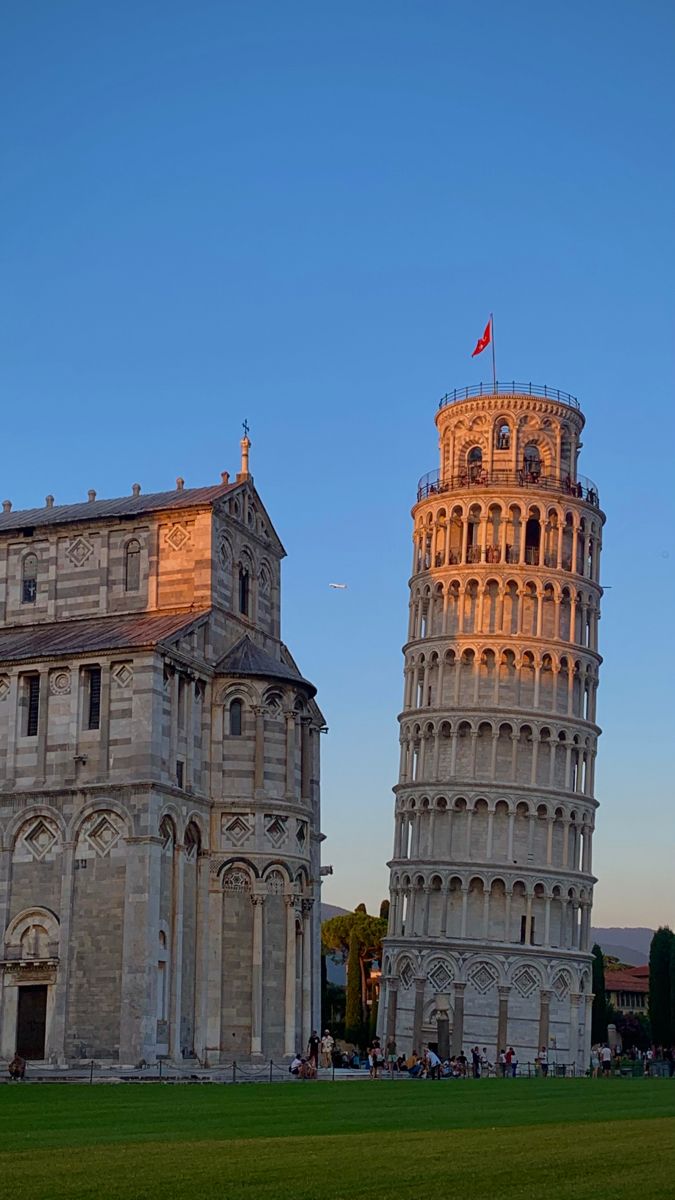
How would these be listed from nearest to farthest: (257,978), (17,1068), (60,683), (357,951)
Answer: (17,1068) < (60,683) < (257,978) < (357,951)

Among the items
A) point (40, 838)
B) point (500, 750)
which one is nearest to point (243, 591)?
point (40, 838)

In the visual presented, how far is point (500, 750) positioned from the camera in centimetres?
9856

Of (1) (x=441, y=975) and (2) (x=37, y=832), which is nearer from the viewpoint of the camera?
(2) (x=37, y=832)

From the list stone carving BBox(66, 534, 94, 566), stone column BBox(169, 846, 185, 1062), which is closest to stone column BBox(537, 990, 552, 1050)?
stone column BBox(169, 846, 185, 1062)

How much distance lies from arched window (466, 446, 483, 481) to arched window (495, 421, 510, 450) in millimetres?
1195

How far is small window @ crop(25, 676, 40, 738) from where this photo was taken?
57031 millimetres

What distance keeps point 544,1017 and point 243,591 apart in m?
41.1

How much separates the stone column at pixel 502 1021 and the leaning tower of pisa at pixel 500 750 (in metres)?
0.12

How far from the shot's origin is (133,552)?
203ft

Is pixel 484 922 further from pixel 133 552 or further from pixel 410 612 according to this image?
pixel 133 552

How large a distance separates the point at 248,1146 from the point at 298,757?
38.0 m

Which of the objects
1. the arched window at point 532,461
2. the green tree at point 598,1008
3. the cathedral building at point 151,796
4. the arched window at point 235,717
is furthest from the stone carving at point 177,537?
the green tree at point 598,1008

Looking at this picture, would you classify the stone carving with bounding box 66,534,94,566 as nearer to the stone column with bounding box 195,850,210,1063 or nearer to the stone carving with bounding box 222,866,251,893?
the stone column with bounding box 195,850,210,1063

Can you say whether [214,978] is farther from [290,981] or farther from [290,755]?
[290,755]
